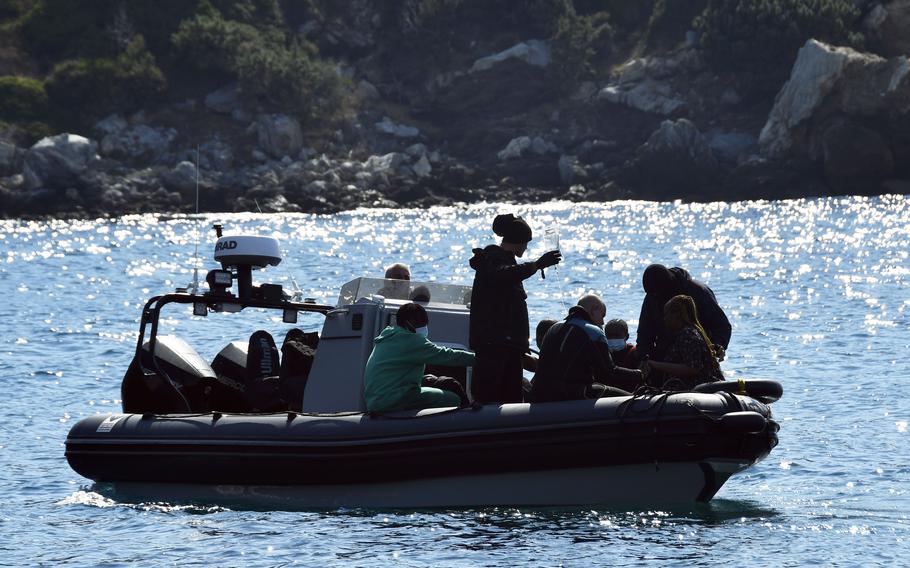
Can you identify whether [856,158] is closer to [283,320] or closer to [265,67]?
[265,67]

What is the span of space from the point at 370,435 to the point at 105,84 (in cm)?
6182

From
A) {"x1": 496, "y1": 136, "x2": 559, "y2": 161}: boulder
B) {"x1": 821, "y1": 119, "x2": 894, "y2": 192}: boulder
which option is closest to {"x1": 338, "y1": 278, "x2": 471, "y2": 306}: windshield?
{"x1": 821, "y1": 119, "x2": 894, "y2": 192}: boulder

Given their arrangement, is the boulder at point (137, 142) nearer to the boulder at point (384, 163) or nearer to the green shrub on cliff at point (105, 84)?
the green shrub on cliff at point (105, 84)

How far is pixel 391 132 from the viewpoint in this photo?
241 ft

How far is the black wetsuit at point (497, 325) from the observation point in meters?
10.0

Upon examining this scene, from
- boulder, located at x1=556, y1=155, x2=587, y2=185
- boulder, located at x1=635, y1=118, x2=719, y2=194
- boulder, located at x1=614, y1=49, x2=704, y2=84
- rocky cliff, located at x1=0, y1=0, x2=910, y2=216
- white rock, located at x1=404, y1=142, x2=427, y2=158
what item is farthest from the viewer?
boulder, located at x1=614, y1=49, x2=704, y2=84

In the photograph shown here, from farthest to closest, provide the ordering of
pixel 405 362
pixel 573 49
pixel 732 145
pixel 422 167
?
pixel 573 49, pixel 422 167, pixel 732 145, pixel 405 362

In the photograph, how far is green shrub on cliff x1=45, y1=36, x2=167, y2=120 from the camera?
68.1 meters

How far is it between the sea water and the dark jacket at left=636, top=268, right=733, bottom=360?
3.92 feet

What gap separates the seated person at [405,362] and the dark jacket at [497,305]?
1.04ft

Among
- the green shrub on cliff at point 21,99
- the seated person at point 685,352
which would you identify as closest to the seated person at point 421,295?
the seated person at point 685,352

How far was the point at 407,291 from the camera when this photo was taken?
11391 millimetres

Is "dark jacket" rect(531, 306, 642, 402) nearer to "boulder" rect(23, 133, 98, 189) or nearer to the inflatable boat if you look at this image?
the inflatable boat

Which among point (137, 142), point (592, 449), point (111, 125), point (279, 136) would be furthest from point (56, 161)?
point (592, 449)
